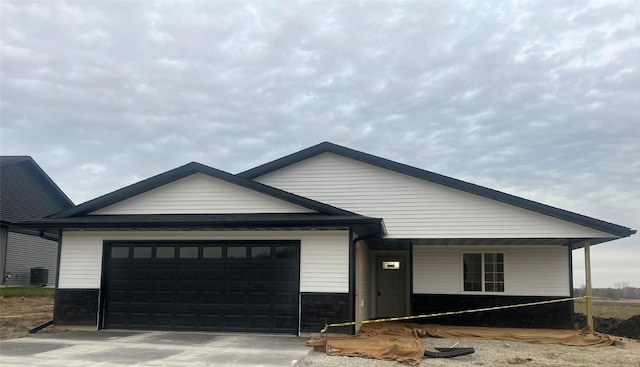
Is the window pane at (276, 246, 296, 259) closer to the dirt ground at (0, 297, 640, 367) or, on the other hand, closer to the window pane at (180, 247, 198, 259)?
the window pane at (180, 247, 198, 259)

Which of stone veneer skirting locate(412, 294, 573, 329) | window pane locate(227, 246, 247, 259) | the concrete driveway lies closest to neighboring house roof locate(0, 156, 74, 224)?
the concrete driveway

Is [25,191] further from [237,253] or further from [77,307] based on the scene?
[237,253]

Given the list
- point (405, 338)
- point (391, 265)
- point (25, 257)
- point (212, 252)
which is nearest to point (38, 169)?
point (25, 257)

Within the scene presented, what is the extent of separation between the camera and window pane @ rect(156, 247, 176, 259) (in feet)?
49.3

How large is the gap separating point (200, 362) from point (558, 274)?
12.4 meters

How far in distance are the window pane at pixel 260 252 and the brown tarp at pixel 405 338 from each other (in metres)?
2.30

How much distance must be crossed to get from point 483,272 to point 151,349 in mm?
11126

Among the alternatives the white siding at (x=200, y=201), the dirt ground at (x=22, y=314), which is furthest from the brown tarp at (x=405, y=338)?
the dirt ground at (x=22, y=314)

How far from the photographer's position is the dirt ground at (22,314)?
14.6 metres

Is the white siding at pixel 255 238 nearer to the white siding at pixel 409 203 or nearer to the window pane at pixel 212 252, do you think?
the window pane at pixel 212 252

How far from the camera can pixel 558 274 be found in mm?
18188

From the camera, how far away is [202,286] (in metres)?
14.7

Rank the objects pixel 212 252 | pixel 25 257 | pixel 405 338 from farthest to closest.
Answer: pixel 25 257 → pixel 212 252 → pixel 405 338

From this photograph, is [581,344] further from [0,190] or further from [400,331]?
[0,190]
